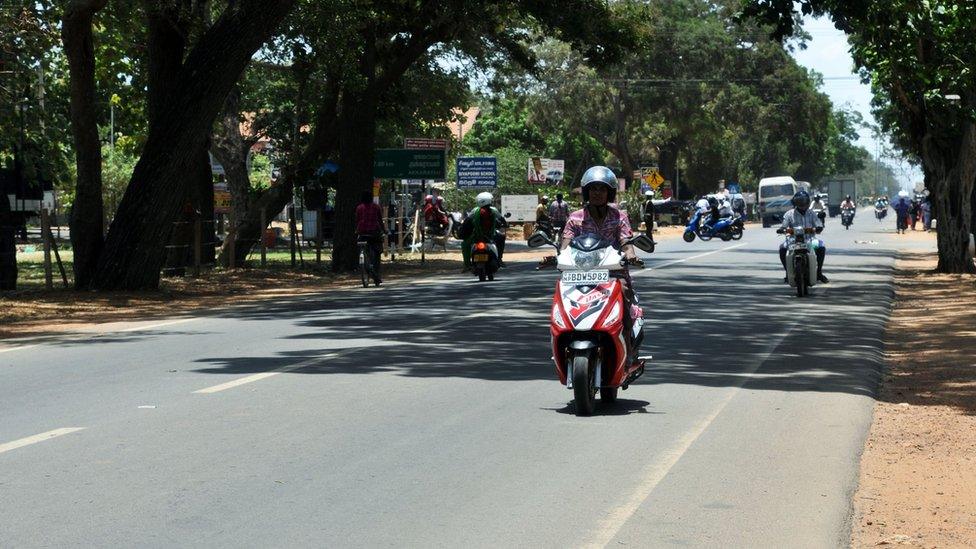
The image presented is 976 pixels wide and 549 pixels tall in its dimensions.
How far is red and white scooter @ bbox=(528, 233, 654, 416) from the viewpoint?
1015cm

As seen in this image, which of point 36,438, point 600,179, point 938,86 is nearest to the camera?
point 36,438

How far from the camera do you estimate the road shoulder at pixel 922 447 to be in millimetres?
7082

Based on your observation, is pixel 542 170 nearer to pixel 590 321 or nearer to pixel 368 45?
pixel 368 45

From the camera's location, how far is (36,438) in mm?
9148

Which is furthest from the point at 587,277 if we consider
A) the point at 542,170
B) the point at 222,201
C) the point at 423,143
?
the point at 542,170

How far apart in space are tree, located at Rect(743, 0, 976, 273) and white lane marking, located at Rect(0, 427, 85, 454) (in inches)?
645

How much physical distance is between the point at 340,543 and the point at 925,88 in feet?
85.2

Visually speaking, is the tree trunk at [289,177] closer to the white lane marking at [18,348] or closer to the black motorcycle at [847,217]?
the white lane marking at [18,348]

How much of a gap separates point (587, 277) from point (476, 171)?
120ft

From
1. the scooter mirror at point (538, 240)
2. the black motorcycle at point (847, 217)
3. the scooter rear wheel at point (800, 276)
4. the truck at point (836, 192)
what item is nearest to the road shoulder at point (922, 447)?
the scooter mirror at point (538, 240)

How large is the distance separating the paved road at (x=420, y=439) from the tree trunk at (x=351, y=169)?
1545 cm

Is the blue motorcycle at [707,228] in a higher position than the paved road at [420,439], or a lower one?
higher

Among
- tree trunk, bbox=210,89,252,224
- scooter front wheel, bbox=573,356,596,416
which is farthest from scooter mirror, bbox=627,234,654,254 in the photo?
tree trunk, bbox=210,89,252,224

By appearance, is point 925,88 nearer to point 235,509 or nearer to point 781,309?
point 781,309
